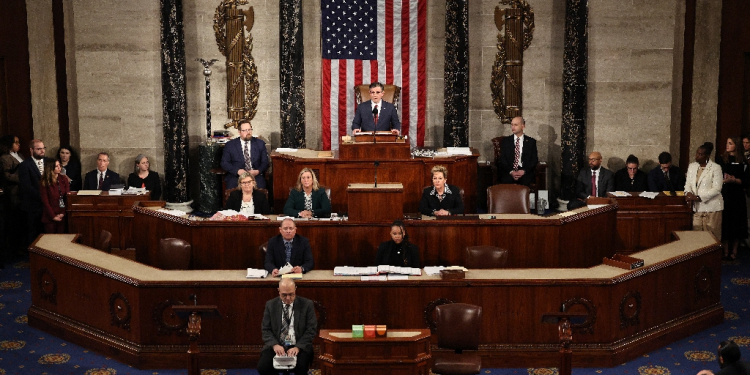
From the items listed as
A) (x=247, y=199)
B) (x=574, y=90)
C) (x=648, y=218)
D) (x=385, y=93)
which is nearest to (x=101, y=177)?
(x=247, y=199)

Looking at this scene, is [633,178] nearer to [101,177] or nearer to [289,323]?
[289,323]

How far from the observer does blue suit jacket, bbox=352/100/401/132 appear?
12172 millimetres

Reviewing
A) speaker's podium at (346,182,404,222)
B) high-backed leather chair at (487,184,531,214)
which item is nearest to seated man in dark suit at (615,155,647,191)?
high-backed leather chair at (487,184,531,214)

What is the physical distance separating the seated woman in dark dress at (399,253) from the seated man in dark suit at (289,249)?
697mm

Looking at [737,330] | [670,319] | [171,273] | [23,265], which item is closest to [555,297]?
[670,319]

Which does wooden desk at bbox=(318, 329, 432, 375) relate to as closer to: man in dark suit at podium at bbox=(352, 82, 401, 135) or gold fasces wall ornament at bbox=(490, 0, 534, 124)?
man in dark suit at podium at bbox=(352, 82, 401, 135)

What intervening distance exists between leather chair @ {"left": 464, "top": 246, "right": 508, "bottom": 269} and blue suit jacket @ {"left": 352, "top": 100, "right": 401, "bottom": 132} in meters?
3.69

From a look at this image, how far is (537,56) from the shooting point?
1406cm

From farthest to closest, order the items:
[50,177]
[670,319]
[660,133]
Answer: [660,133], [50,177], [670,319]

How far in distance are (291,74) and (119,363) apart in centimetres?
658

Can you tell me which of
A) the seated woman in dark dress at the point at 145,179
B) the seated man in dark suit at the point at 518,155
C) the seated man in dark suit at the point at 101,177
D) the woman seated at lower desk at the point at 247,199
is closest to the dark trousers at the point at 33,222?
the seated man in dark suit at the point at 101,177

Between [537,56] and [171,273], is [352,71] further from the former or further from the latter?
[171,273]

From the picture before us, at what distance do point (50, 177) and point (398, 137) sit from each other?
4.55 meters

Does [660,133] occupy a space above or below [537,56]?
below
